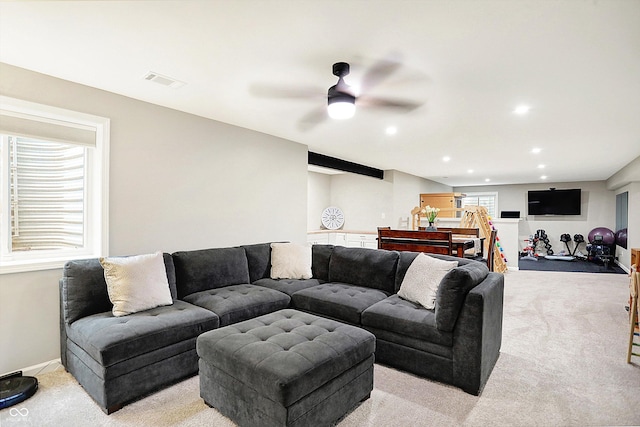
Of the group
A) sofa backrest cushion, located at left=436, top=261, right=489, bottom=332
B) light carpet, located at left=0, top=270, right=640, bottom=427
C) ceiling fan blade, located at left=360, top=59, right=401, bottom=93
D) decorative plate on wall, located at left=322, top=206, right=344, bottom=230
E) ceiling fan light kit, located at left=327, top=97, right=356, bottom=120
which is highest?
ceiling fan blade, located at left=360, top=59, right=401, bottom=93

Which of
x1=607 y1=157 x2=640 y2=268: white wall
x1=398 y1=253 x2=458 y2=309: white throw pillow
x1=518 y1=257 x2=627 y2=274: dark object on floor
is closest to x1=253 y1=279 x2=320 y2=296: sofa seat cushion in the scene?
x1=398 y1=253 x2=458 y2=309: white throw pillow

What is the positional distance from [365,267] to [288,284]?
858mm

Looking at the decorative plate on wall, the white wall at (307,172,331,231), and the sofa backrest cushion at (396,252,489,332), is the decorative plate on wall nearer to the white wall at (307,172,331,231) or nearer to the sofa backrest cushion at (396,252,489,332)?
the white wall at (307,172,331,231)

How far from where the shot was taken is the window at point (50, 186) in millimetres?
2590

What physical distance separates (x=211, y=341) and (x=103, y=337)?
0.71 m

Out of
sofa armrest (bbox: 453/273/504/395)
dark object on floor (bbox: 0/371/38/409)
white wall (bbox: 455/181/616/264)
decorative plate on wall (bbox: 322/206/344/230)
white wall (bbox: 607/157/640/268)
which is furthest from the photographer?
white wall (bbox: 455/181/616/264)

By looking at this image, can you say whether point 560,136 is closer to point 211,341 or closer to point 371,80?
point 371,80

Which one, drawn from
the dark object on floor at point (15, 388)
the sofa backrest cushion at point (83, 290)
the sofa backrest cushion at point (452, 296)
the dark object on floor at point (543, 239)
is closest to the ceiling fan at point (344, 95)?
the sofa backrest cushion at point (452, 296)

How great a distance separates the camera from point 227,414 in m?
A: 1.97

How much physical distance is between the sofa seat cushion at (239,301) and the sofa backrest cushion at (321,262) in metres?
0.74

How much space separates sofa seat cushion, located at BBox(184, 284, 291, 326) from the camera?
276 centimetres

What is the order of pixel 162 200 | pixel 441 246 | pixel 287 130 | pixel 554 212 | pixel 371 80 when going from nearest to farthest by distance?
1. pixel 371 80
2. pixel 162 200
3. pixel 287 130
4. pixel 441 246
5. pixel 554 212

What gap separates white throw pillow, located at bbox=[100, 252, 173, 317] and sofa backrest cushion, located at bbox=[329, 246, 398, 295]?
177 cm

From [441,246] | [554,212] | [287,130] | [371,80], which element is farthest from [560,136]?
[554,212]
